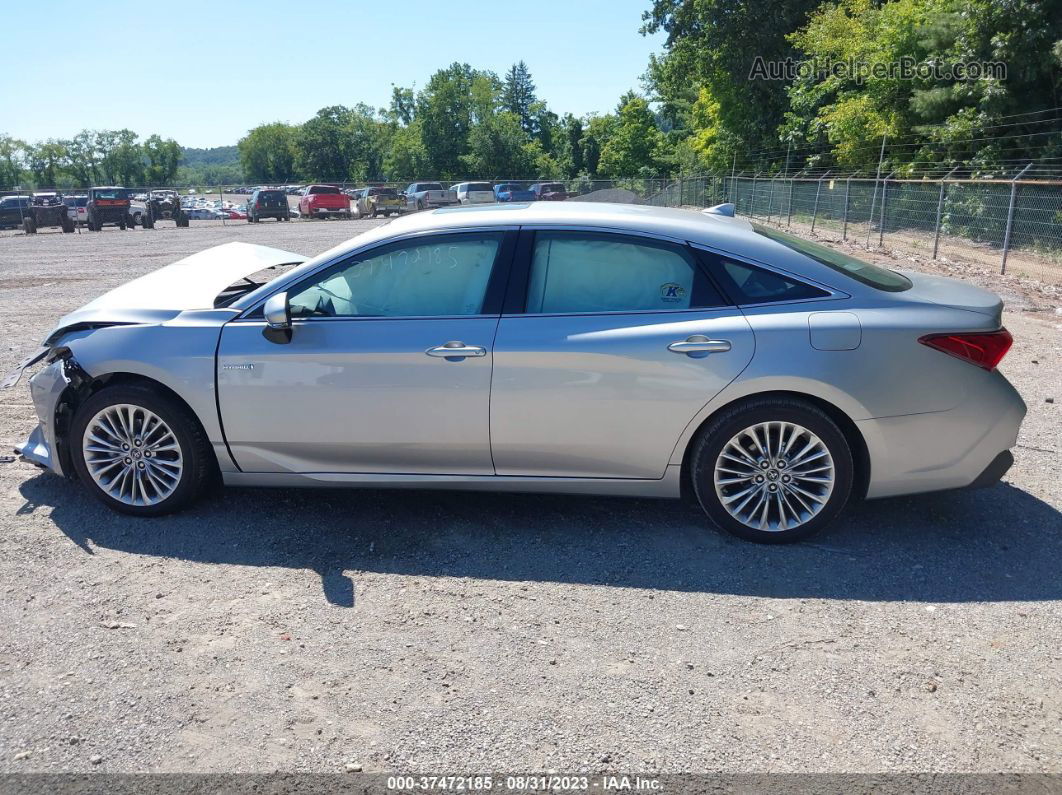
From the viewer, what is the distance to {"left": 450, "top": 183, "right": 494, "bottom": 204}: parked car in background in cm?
3835

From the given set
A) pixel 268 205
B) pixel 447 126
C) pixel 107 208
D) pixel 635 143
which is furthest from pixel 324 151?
pixel 107 208

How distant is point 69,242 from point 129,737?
2891cm

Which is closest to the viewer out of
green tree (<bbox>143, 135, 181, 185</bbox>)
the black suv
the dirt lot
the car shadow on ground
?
the dirt lot

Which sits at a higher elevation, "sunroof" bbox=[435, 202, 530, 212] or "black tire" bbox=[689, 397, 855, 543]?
"sunroof" bbox=[435, 202, 530, 212]

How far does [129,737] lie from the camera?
2.83m

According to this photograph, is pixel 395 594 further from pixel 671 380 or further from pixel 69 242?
pixel 69 242

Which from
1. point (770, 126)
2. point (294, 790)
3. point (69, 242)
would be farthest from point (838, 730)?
point (770, 126)

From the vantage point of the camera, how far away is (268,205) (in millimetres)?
40188

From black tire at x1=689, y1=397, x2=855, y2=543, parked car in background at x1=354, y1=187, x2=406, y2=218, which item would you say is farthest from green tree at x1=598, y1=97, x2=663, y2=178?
black tire at x1=689, y1=397, x2=855, y2=543

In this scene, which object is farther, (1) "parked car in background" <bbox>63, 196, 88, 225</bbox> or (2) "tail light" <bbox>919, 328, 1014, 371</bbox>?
(1) "parked car in background" <bbox>63, 196, 88, 225</bbox>

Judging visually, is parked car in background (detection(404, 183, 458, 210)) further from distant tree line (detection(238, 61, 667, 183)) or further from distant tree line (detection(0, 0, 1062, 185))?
distant tree line (detection(238, 61, 667, 183))

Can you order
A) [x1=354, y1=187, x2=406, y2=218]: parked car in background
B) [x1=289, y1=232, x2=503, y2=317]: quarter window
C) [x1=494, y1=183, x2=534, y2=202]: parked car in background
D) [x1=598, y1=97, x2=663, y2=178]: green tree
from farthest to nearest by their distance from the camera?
[x1=598, y1=97, x2=663, y2=178]: green tree, [x1=354, y1=187, x2=406, y2=218]: parked car in background, [x1=494, y1=183, x2=534, y2=202]: parked car in background, [x1=289, y1=232, x2=503, y2=317]: quarter window

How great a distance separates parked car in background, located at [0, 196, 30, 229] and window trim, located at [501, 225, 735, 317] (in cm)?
3577

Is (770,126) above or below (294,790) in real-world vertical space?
above
